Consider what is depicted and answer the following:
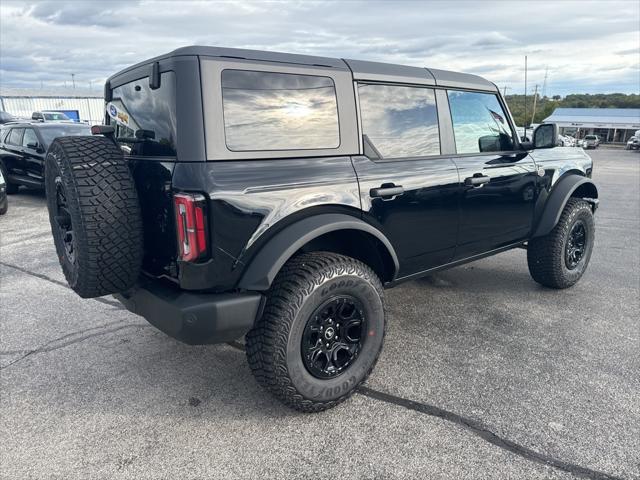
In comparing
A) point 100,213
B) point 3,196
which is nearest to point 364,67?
point 100,213

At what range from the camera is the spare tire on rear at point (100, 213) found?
2.34 meters

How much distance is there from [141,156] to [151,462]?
61.5 inches

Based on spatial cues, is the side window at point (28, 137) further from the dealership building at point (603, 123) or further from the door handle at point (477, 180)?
the dealership building at point (603, 123)

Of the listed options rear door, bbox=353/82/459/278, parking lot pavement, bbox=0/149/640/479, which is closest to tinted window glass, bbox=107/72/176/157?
rear door, bbox=353/82/459/278

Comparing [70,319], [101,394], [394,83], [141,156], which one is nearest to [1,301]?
[70,319]

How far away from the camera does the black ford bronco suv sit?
233cm

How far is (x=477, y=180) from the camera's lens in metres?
3.52

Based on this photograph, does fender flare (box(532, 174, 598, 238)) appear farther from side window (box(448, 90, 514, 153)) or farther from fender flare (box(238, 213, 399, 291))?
fender flare (box(238, 213, 399, 291))

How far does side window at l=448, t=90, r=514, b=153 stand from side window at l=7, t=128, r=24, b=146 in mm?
9353

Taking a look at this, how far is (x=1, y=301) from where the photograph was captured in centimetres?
436

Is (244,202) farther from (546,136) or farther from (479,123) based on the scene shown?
(546,136)

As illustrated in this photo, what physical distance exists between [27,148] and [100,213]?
8.80 metres

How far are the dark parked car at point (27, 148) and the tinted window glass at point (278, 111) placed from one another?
8292 millimetres

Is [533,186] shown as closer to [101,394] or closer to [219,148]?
[219,148]
